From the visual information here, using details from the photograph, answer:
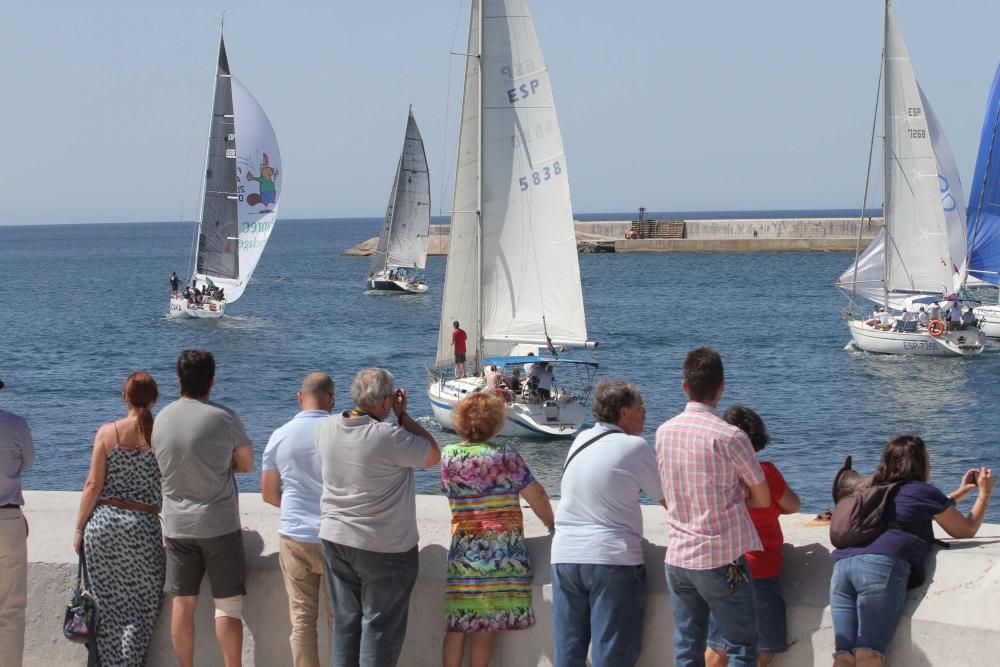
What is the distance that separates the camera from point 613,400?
4.73m

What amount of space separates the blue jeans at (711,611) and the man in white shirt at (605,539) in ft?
0.56

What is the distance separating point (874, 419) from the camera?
31.1m

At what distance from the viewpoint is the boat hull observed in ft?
243

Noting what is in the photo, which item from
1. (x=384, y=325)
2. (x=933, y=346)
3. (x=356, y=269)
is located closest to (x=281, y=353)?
(x=384, y=325)

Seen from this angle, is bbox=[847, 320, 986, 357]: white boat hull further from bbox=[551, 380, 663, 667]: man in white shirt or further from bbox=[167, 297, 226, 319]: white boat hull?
bbox=[551, 380, 663, 667]: man in white shirt

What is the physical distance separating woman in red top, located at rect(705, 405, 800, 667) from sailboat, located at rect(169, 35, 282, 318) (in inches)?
2142

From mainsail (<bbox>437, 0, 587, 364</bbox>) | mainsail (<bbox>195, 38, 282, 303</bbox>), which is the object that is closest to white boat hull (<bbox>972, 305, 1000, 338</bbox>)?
mainsail (<bbox>437, 0, 587, 364</bbox>)

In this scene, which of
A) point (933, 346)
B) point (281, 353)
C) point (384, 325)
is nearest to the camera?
point (933, 346)

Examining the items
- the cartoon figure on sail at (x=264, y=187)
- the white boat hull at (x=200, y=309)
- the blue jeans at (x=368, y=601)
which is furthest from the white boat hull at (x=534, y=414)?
the white boat hull at (x=200, y=309)

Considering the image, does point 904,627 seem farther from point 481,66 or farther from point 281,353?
point 281,353

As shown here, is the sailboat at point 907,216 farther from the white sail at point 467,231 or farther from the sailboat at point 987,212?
the white sail at point 467,231

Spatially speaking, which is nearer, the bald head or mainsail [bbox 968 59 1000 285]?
the bald head

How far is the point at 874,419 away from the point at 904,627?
27.7 meters

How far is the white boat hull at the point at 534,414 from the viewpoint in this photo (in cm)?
2545
